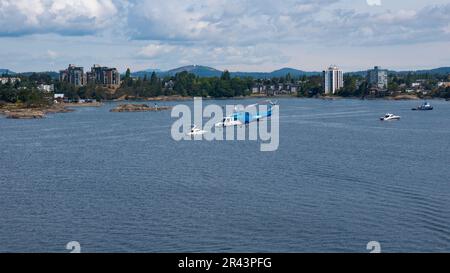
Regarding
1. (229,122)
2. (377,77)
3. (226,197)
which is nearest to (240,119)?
(229,122)

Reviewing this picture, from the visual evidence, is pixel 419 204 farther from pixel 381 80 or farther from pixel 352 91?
pixel 381 80

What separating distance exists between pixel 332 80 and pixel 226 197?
173 ft

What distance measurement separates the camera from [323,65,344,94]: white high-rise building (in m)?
58.5

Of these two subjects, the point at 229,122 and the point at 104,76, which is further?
the point at 104,76

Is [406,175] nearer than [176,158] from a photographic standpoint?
Yes

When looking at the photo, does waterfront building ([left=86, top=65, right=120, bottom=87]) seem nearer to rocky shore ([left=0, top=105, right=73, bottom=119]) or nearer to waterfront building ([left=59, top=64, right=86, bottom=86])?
waterfront building ([left=59, top=64, right=86, bottom=86])

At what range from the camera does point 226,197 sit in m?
7.77

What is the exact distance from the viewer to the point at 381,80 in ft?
196

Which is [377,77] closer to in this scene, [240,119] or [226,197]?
[240,119]

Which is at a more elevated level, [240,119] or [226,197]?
[240,119]

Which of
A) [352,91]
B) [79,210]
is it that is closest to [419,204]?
[79,210]

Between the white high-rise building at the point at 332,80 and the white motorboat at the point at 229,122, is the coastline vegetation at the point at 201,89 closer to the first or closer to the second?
the white high-rise building at the point at 332,80

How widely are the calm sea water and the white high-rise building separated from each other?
44.0m

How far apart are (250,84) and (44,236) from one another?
2137 inches
